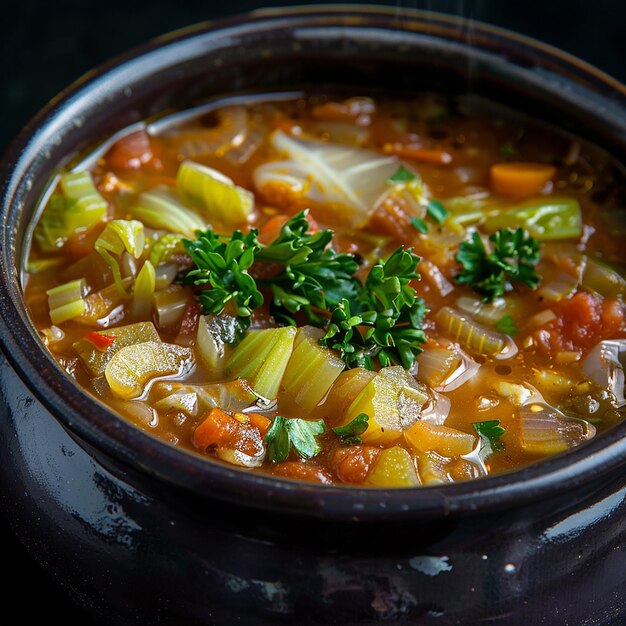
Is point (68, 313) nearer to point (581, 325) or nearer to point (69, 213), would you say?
point (69, 213)

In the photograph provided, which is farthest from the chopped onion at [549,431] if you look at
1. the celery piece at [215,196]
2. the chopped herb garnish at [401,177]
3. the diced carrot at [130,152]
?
the diced carrot at [130,152]

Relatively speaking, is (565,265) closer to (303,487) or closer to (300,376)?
(300,376)

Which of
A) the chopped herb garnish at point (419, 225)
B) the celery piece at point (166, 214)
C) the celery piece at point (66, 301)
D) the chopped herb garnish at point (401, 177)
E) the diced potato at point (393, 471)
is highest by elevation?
the chopped herb garnish at point (401, 177)

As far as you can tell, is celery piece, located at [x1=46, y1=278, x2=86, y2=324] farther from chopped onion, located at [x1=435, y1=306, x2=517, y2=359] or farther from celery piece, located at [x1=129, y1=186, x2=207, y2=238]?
chopped onion, located at [x1=435, y1=306, x2=517, y2=359]

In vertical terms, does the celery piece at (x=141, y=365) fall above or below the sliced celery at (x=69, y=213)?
below

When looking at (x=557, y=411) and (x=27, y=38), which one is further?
(x=27, y=38)

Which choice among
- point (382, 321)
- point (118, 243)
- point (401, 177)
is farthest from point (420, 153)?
point (118, 243)

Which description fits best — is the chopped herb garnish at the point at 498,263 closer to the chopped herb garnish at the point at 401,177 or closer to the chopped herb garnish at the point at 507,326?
the chopped herb garnish at the point at 507,326

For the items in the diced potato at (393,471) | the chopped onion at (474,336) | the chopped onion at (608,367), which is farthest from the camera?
the chopped onion at (474,336)

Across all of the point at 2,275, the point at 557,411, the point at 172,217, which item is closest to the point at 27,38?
the point at 172,217
